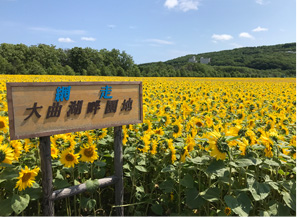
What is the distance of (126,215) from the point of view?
2.46 m

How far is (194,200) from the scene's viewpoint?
201 cm

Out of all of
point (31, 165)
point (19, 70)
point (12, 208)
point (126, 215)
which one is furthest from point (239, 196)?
point (19, 70)

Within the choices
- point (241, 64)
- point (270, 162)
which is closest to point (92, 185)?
point (270, 162)

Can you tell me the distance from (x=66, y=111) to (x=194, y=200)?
128cm

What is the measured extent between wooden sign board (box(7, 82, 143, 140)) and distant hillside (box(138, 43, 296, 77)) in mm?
40541

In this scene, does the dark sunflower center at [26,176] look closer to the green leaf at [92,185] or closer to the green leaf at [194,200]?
the green leaf at [92,185]

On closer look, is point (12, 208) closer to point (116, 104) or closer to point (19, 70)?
point (116, 104)

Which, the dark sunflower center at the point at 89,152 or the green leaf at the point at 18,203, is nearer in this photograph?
the green leaf at the point at 18,203

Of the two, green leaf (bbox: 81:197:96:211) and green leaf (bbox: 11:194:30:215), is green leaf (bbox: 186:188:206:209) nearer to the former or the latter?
green leaf (bbox: 81:197:96:211)

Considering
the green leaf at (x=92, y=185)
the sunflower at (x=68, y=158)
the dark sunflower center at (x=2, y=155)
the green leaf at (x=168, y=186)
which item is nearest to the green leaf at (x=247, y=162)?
the green leaf at (x=168, y=186)

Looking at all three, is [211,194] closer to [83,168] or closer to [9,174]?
[83,168]

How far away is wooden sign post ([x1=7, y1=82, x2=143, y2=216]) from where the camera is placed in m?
1.67

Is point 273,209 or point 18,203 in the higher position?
point 18,203

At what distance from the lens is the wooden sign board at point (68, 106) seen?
1656mm
